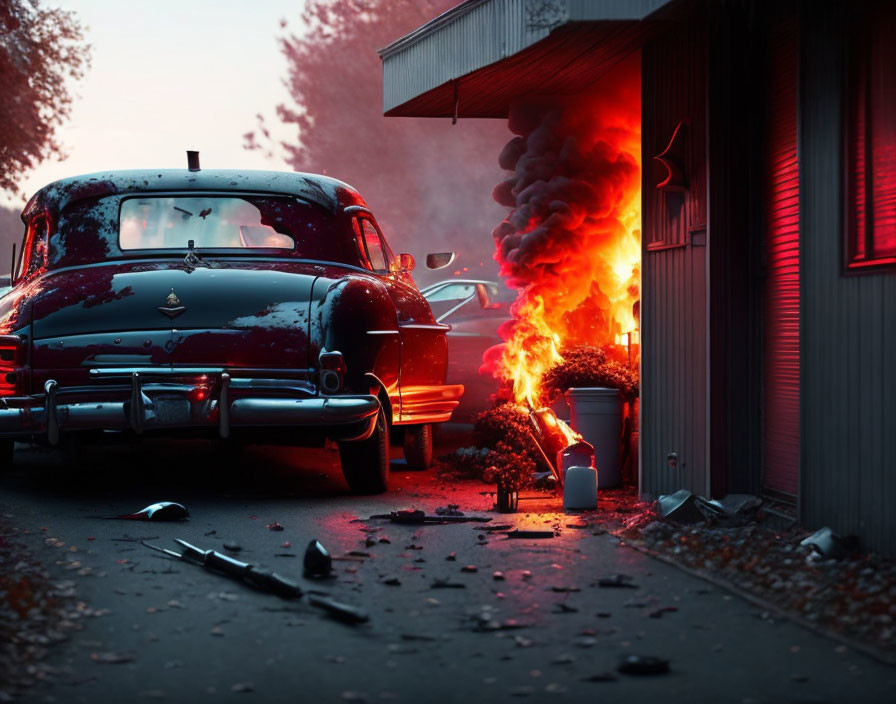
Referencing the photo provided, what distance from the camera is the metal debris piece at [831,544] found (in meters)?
6.41

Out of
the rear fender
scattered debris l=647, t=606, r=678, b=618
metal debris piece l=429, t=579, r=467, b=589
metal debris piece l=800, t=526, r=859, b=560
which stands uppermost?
the rear fender

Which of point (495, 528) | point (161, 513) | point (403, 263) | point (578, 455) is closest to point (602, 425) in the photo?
point (578, 455)

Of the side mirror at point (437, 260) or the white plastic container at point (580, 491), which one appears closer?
the white plastic container at point (580, 491)

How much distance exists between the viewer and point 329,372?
8.59m

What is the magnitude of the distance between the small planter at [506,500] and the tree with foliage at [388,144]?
31.0 meters

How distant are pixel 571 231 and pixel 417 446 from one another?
2496 mm

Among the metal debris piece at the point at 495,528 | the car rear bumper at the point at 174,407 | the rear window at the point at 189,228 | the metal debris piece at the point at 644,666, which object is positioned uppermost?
the rear window at the point at 189,228

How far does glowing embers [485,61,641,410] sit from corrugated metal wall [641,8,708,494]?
2.04 metres

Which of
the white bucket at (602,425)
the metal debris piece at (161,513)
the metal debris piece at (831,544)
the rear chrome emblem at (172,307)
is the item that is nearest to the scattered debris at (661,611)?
the metal debris piece at (831,544)

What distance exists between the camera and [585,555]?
22.2 feet

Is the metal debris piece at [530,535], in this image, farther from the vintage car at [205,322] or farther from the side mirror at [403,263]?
the side mirror at [403,263]

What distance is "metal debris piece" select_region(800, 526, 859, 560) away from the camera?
641cm

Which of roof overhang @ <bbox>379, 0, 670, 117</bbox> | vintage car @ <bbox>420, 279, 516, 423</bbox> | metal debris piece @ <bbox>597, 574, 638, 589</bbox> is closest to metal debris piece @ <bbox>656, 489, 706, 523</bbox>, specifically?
metal debris piece @ <bbox>597, 574, 638, 589</bbox>

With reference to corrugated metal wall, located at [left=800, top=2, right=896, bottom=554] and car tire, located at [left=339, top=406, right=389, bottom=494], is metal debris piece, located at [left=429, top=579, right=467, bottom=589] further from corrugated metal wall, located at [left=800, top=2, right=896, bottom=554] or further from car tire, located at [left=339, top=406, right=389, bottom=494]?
car tire, located at [left=339, top=406, right=389, bottom=494]
